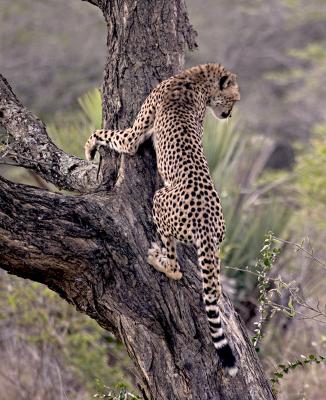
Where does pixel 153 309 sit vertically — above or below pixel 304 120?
below

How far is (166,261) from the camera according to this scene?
183 inches

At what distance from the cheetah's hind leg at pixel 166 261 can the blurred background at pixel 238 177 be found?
369 mm

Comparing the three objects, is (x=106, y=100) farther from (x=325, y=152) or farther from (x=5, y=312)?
(x=325, y=152)

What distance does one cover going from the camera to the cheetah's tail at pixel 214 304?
Answer: 177 inches

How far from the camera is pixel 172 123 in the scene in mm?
5246

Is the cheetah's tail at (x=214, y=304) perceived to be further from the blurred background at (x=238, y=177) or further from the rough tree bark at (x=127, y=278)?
the blurred background at (x=238, y=177)

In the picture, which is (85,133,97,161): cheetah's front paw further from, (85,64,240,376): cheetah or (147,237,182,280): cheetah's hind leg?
(147,237,182,280): cheetah's hind leg

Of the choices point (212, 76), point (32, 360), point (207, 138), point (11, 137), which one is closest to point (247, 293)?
point (207, 138)

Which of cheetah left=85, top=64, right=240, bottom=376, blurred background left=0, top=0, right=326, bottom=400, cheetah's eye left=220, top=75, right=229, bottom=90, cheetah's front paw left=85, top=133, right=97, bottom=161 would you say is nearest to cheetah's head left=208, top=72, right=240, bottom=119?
cheetah's eye left=220, top=75, right=229, bottom=90

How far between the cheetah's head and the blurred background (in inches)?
43.5

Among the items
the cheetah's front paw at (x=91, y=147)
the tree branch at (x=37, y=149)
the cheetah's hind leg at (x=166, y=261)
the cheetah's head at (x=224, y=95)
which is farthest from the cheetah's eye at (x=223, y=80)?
the cheetah's hind leg at (x=166, y=261)

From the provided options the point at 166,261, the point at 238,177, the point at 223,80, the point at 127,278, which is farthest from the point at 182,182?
the point at 238,177

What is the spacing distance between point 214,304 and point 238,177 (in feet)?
19.3

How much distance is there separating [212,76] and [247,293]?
3511mm
